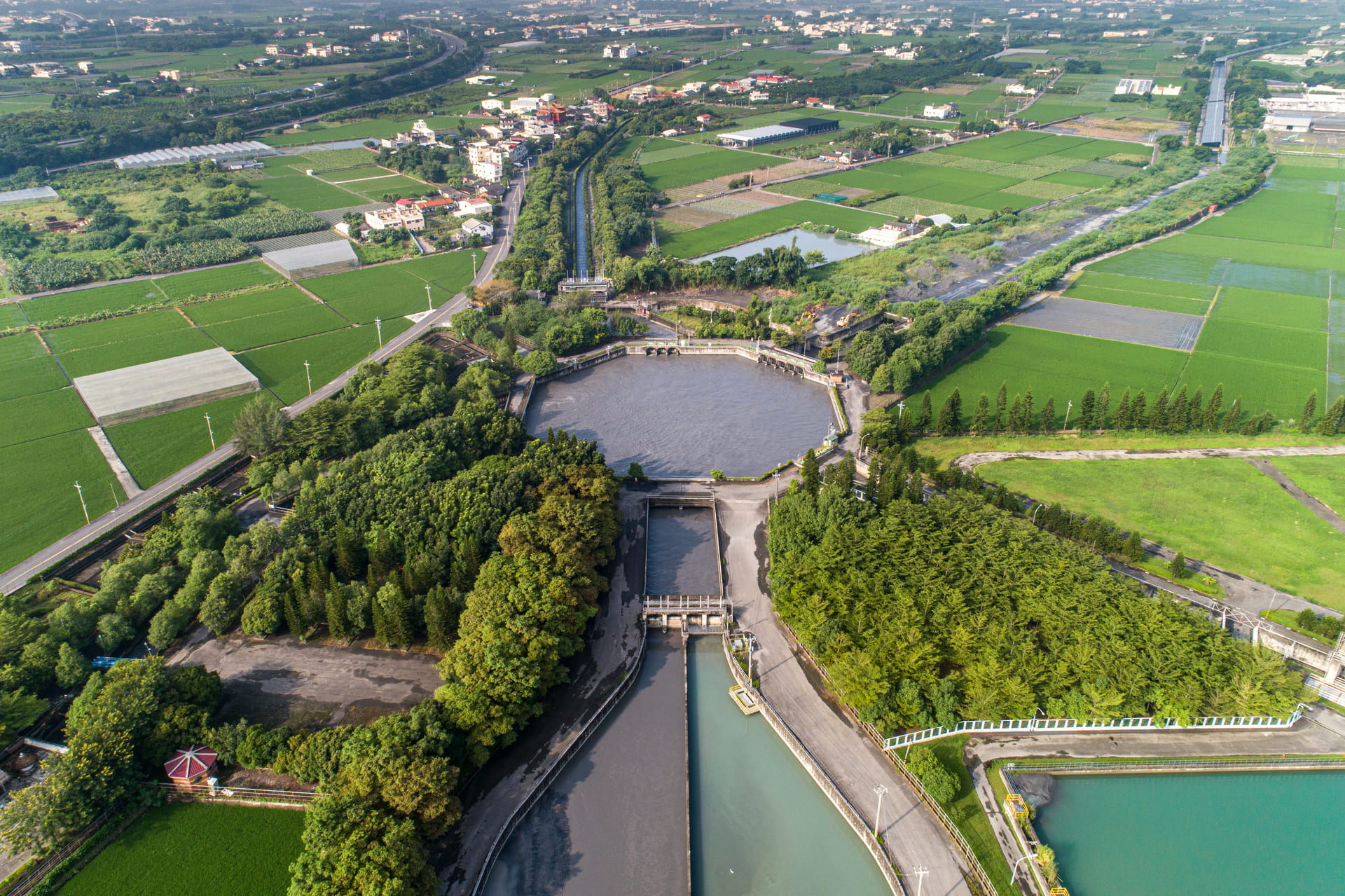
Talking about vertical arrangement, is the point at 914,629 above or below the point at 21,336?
below

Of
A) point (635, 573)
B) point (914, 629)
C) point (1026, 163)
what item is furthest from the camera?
point (1026, 163)

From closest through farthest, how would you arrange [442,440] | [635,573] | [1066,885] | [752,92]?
[1066,885], [635,573], [442,440], [752,92]

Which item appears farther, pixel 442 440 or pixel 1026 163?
pixel 1026 163

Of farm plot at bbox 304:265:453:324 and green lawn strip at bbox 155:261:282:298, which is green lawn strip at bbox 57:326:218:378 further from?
farm plot at bbox 304:265:453:324

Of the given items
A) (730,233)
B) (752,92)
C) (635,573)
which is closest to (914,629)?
(635,573)

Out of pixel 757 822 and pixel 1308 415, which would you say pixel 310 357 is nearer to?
pixel 757 822

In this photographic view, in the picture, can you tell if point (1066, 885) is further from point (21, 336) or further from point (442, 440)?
point (21, 336)

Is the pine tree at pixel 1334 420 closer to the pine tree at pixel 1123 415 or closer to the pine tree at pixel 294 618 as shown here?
the pine tree at pixel 1123 415

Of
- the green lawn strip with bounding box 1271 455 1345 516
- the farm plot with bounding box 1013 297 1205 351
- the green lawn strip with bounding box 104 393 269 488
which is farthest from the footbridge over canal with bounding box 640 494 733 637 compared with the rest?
the farm plot with bounding box 1013 297 1205 351
